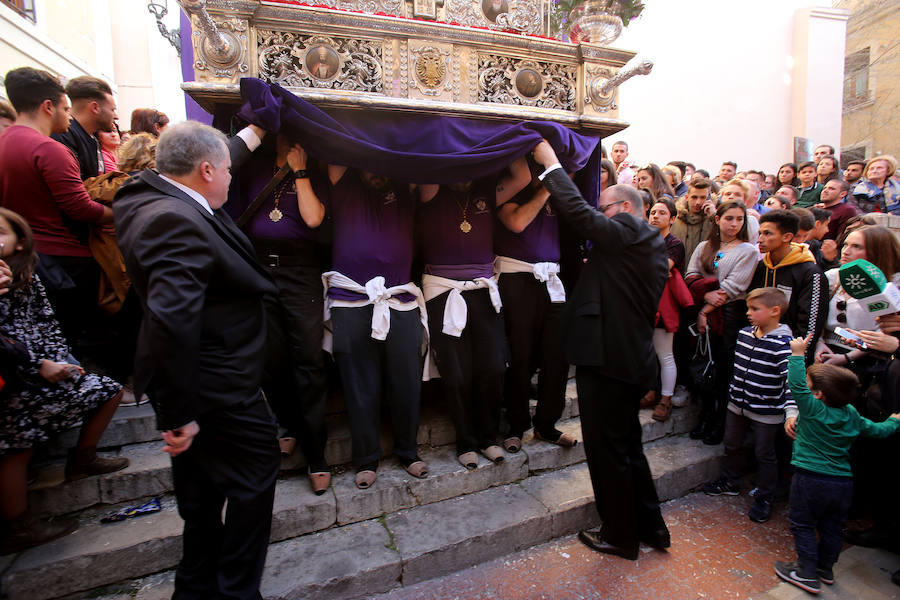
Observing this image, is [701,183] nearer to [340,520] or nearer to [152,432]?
[340,520]

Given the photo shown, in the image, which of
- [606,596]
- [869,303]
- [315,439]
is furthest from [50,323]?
[869,303]

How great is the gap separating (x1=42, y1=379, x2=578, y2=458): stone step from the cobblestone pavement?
0.72 m

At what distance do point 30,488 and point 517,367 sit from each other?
9.62 ft

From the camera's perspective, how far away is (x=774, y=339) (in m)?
3.41

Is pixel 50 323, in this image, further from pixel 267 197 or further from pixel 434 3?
pixel 434 3

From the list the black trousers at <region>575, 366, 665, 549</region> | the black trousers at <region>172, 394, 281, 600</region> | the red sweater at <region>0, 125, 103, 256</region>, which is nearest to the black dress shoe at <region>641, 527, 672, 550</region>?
the black trousers at <region>575, 366, 665, 549</region>

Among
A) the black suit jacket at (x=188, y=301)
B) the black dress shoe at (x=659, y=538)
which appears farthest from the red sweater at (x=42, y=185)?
the black dress shoe at (x=659, y=538)

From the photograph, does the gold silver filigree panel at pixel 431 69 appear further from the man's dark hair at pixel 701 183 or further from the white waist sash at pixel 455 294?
the man's dark hair at pixel 701 183

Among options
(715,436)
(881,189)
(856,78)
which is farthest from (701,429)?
(856,78)

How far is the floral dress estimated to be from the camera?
230 cm

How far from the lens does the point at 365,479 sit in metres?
2.88

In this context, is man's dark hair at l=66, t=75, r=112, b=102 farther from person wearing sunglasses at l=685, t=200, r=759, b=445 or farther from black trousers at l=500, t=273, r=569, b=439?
person wearing sunglasses at l=685, t=200, r=759, b=445

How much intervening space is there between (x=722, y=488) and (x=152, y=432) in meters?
4.13

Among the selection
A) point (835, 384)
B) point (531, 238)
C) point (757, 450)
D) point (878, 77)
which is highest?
point (878, 77)
